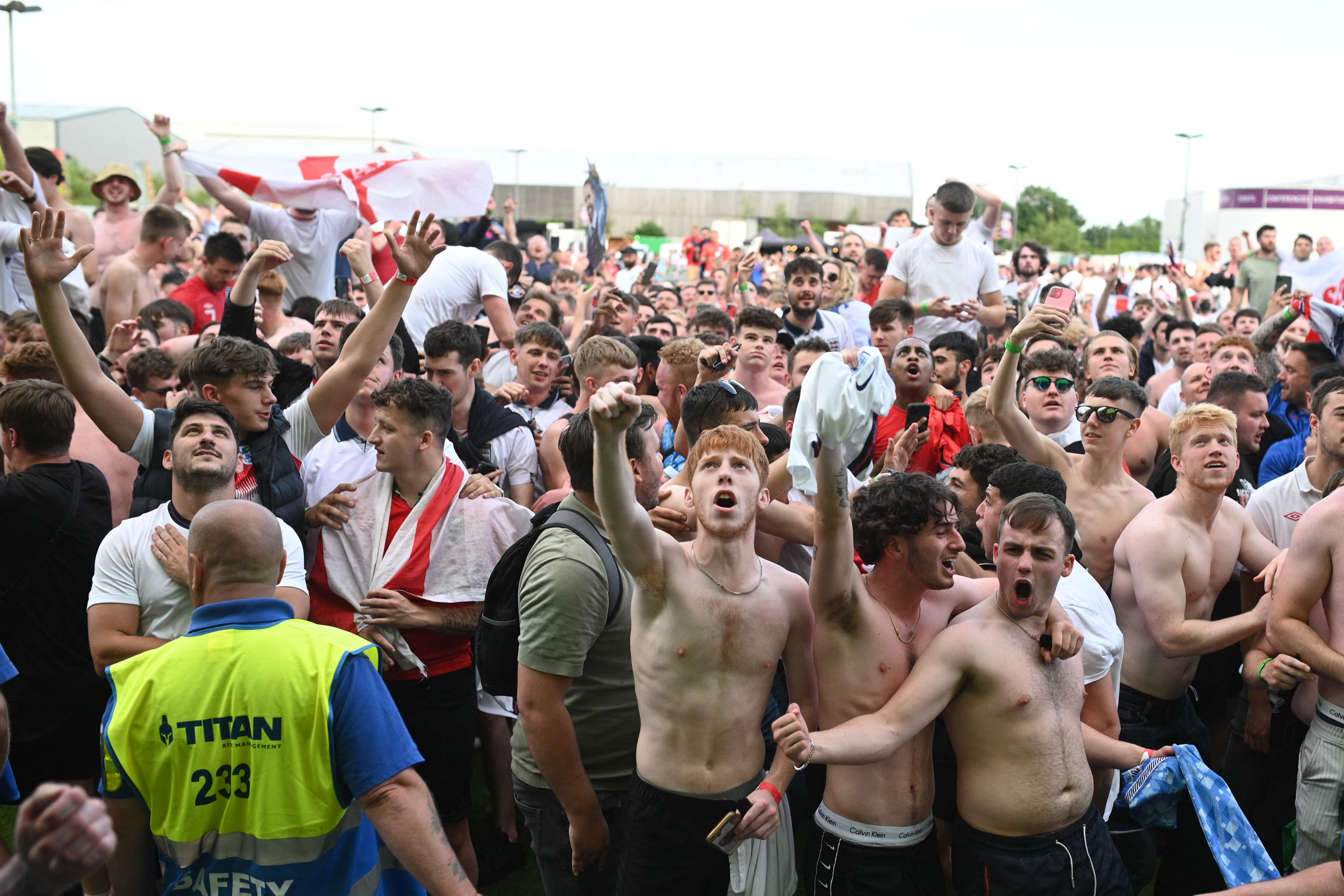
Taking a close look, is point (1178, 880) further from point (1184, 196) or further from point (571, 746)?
point (1184, 196)

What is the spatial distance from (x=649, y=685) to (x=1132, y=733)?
85.0 inches

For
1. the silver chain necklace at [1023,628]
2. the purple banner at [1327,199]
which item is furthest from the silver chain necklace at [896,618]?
the purple banner at [1327,199]

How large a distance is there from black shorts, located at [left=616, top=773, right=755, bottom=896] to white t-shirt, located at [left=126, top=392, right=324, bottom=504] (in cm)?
175

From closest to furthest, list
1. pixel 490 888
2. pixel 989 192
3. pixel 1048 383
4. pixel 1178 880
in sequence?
pixel 1178 880 < pixel 490 888 < pixel 1048 383 < pixel 989 192

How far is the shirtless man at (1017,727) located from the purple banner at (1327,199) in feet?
134

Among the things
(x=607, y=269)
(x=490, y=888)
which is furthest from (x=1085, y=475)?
(x=607, y=269)

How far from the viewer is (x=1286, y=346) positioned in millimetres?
7801

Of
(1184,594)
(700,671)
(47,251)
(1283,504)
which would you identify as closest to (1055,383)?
(1283,504)

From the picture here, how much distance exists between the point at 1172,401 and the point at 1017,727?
4937mm

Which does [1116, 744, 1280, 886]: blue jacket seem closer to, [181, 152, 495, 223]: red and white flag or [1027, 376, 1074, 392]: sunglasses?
[1027, 376, 1074, 392]: sunglasses

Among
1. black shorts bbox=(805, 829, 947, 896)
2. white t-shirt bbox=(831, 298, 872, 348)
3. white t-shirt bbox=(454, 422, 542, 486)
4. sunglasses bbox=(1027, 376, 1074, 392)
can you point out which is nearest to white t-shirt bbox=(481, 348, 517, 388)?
white t-shirt bbox=(454, 422, 542, 486)

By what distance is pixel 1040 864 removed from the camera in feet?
10.4

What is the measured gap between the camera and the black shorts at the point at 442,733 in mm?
4133

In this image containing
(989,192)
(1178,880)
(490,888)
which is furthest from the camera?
(989,192)
